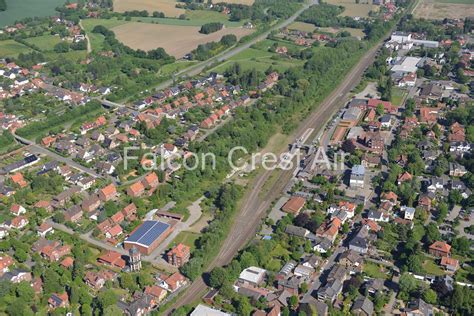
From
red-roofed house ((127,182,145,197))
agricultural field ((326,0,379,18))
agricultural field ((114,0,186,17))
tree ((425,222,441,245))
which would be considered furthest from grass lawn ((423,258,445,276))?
agricultural field ((114,0,186,17))

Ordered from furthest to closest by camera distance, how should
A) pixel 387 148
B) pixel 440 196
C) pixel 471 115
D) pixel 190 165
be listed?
pixel 471 115 < pixel 387 148 < pixel 190 165 < pixel 440 196

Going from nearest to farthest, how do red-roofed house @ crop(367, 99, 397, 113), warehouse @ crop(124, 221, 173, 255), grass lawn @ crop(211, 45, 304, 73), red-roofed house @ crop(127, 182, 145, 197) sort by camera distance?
warehouse @ crop(124, 221, 173, 255) < red-roofed house @ crop(127, 182, 145, 197) < red-roofed house @ crop(367, 99, 397, 113) < grass lawn @ crop(211, 45, 304, 73)

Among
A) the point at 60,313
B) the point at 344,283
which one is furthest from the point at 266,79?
the point at 60,313

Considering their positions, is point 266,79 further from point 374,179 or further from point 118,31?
point 118,31

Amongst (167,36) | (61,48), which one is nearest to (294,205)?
(61,48)

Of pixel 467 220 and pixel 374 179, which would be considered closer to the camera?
pixel 467 220

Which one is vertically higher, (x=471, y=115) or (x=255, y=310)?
(x=471, y=115)

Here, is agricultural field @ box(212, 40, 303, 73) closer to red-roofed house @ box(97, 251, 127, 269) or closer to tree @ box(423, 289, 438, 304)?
red-roofed house @ box(97, 251, 127, 269)

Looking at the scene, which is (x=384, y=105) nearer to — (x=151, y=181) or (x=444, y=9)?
(x=151, y=181)
